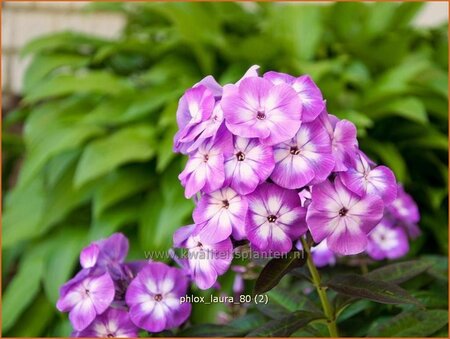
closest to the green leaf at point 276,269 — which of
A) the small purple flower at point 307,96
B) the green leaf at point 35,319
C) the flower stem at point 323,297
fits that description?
the flower stem at point 323,297

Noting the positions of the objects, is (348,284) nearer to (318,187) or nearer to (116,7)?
(318,187)

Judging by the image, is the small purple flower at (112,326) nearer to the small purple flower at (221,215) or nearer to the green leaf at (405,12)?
the small purple flower at (221,215)

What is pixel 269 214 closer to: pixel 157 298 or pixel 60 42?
pixel 157 298

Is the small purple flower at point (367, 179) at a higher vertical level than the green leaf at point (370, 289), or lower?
higher

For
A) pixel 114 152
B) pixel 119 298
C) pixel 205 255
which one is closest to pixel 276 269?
pixel 205 255

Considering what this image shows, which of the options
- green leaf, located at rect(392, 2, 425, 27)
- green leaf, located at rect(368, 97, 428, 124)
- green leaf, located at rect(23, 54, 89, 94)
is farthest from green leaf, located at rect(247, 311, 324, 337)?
green leaf, located at rect(392, 2, 425, 27)

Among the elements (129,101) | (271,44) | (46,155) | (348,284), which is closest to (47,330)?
(46,155)
